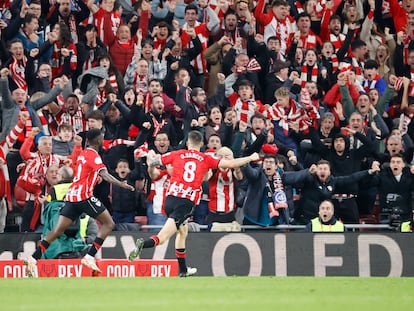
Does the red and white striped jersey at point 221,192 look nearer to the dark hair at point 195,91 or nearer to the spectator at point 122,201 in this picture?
the spectator at point 122,201

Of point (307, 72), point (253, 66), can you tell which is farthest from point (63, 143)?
point (307, 72)

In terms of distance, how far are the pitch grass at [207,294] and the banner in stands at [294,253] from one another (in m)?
3.07

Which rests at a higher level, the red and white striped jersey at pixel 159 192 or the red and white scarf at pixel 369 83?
the red and white scarf at pixel 369 83

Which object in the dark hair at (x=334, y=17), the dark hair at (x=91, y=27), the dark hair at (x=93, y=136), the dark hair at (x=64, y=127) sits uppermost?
the dark hair at (x=334, y=17)

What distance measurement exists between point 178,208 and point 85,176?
1.49m

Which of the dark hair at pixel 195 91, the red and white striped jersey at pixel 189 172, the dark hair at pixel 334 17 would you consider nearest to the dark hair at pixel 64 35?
the dark hair at pixel 195 91

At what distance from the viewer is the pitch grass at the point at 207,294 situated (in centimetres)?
1081

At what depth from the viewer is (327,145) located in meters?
19.5

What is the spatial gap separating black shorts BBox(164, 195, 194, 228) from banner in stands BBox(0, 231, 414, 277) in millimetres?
2410

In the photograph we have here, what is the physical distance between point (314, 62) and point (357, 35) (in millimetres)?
2448

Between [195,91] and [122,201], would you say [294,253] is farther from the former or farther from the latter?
[195,91]

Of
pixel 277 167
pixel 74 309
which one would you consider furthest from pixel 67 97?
pixel 74 309

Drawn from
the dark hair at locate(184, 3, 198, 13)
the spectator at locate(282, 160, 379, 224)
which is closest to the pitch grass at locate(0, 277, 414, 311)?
the spectator at locate(282, 160, 379, 224)

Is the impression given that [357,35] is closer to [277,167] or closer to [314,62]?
[314,62]
